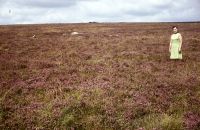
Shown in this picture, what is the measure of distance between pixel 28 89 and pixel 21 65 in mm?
6385

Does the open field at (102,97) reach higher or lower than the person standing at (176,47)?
lower

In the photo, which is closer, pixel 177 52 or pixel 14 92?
pixel 14 92

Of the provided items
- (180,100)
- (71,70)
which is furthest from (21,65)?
(180,100)

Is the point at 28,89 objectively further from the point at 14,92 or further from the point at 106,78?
the point at 106,78

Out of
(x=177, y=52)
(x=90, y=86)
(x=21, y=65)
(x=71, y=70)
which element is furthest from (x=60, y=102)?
(x=177, y=52)

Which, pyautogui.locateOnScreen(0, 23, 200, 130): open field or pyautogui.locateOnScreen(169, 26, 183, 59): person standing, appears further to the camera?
pyautogui.locateOnScreen(169, 26, 183, 59): person standing

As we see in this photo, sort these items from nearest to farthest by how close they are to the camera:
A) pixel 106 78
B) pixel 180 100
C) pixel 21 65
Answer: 1. pixel 180 100
2. pixel 106 78
3. pixel 21 65

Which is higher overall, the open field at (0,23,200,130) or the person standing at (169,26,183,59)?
the person standing at (169,26,183,59)

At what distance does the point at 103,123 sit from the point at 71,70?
26.1 ft

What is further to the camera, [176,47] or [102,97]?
[176,47]

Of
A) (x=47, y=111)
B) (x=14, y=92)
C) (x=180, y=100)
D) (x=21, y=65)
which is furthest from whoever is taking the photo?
(x=21, y=65)

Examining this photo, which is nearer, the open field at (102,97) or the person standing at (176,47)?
the open field at (102,97)

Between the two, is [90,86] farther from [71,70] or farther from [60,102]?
[71,70]

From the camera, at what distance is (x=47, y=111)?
10094 mm
